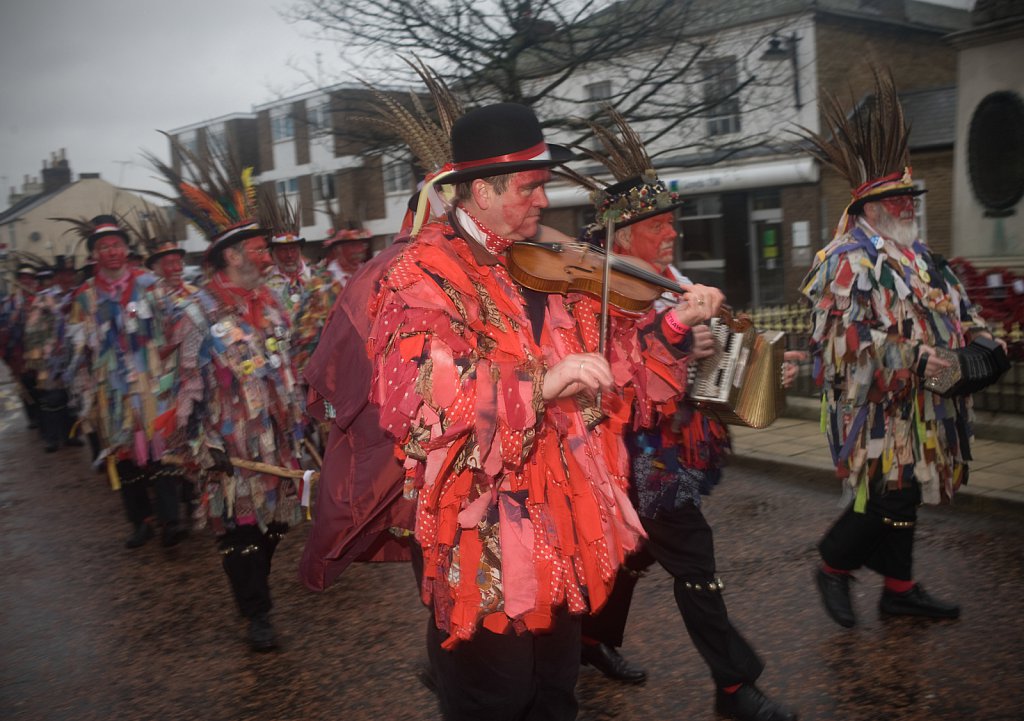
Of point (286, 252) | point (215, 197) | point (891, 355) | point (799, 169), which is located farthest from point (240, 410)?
point (799, 169)

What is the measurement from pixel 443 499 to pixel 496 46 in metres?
9.80

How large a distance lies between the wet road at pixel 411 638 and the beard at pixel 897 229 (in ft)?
5.73

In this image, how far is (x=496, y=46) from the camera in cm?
1132

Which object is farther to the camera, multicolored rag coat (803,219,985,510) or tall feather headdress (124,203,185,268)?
tall feather headdress (124,203,185,268)

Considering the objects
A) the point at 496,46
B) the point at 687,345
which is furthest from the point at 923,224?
the point at 687,345

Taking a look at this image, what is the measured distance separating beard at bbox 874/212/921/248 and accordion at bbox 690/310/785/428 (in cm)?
128

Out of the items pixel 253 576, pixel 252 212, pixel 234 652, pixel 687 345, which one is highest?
pixel 252 212

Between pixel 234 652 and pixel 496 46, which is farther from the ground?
pixel 496 46

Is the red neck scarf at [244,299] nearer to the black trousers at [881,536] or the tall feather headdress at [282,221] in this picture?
the black trousers at [881,536]

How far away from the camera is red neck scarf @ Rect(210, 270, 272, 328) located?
4949mm

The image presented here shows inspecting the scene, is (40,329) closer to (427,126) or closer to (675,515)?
(427,126)

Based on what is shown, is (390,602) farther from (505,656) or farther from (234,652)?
(505,656)

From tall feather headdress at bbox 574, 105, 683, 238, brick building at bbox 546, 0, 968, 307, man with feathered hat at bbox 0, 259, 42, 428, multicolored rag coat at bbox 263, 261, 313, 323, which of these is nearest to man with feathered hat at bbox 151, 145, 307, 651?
tall feather headdress at bbox 574, 105, 683, 238

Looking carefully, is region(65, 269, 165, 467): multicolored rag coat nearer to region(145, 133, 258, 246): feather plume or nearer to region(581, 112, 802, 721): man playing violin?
region(145, 133, 258, 246): feather plume
